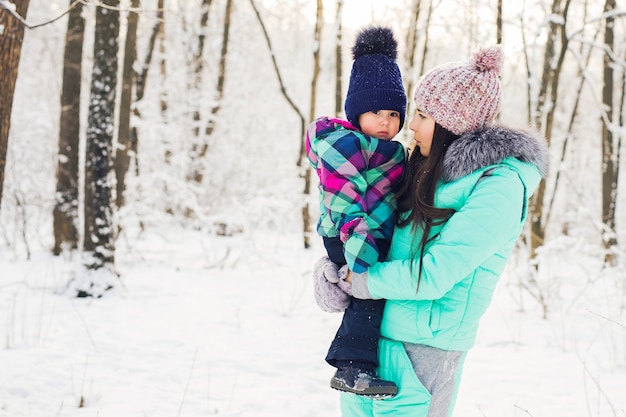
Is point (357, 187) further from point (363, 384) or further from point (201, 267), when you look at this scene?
point (201, 267)

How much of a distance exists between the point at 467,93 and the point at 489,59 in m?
0.15

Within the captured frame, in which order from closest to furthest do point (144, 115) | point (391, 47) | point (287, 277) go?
point (391, 47), point (287, 277), point (144, 115)

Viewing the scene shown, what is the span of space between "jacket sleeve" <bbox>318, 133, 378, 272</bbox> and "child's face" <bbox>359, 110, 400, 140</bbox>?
16 centimetres

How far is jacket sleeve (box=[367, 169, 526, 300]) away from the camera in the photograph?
161 centimetres

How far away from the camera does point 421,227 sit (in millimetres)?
1763

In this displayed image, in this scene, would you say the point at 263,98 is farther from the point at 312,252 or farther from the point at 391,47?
the point at 391,47

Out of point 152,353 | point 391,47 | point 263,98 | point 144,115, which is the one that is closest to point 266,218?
point 144,115

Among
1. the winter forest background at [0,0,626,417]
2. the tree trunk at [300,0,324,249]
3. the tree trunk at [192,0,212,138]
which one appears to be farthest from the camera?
the tree trunk at [192,0,212,138]

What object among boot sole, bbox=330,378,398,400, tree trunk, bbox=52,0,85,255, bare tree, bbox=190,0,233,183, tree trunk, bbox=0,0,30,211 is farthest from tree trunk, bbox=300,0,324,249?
boot sole, bbox=330,378,398,400

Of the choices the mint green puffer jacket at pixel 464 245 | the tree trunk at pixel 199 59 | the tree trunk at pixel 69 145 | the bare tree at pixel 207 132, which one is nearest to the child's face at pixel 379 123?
the mint green puffer jacket at pixel 464 245

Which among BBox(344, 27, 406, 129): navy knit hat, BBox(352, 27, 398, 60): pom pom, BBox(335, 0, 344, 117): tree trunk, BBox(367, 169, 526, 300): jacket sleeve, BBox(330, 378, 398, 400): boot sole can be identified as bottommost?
BBox(330, 378, 398, 400): boot sole

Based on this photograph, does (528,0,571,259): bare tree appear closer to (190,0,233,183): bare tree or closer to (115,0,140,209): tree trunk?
(115,0,140,209): tree trunk

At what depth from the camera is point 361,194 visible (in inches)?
73.7

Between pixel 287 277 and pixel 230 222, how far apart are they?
1.29 metres
